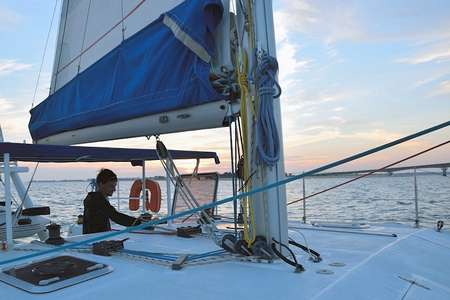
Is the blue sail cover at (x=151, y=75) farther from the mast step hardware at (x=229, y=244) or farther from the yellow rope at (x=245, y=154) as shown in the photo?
the mast step hardware at (x=229, y=244)

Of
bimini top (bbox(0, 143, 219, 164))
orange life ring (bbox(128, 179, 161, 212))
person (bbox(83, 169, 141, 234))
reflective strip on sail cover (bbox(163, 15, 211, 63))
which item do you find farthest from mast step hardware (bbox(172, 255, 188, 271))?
orange life ring (bbox(128, 179, 161, 212))

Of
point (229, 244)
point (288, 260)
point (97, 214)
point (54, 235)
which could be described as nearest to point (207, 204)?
point (229, 244)

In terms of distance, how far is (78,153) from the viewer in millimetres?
4027

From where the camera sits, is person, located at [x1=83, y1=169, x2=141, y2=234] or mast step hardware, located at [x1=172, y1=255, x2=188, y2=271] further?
person, located at [x1=83, y1=169, x2=141, y2=234]

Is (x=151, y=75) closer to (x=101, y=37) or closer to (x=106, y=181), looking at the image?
(x=101, y=37)

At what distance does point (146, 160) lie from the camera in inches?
209

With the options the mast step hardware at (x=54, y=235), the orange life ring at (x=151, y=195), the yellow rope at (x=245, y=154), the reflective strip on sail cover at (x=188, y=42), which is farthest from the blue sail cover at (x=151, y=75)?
the orange life ring at (x=151, y=195)

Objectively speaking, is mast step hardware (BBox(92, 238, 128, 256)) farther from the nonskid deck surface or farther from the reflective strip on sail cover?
the reflective strip on sail cover

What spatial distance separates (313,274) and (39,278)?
4.53 ft

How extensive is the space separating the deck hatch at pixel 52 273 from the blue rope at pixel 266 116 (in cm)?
108

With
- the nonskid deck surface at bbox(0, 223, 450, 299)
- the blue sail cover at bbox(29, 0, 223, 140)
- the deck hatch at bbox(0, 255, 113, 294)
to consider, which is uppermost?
the blue sail cover at bbox(29, 0, 223, 140)

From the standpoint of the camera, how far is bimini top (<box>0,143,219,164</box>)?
326 centimetres

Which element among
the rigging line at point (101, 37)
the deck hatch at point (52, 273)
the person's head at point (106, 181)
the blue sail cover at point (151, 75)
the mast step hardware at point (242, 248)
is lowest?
the deck hatch at point (52, 273)

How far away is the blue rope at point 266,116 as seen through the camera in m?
2.30
